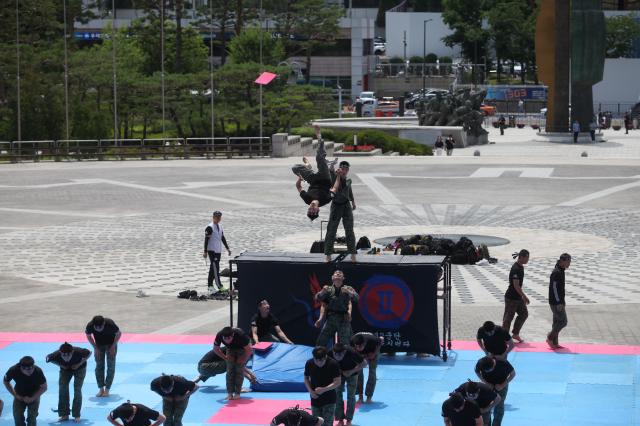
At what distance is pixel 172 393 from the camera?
14.5m

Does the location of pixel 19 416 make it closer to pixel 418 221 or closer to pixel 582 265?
pixel 582 265

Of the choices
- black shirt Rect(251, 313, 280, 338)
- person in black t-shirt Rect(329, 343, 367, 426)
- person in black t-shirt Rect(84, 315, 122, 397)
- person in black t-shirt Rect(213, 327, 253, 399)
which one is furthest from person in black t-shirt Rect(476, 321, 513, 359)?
person in black t-shirt Rect(84, 315, 122, 397)

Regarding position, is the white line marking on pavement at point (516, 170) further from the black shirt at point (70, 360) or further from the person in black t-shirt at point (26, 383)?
the person in black t-shirt at point (26, 383)

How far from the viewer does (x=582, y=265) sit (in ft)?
96.5

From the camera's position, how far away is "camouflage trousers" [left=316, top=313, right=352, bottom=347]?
59.1ft

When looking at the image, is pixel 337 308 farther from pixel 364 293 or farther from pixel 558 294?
pixel 558 294

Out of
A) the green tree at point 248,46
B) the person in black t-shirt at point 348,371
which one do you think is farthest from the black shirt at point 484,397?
the green tree at point 248,46

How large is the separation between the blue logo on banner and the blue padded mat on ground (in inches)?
56.2

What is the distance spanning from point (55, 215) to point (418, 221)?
1260 centimetres

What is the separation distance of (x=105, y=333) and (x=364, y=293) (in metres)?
4.62

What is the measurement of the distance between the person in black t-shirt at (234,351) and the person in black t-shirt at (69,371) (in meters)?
1.99

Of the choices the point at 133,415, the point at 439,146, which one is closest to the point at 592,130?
the point at 439,146

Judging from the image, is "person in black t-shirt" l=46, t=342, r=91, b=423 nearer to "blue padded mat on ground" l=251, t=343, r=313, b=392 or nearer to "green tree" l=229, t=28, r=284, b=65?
"blue padded mat on ground" l=251, t=343, r=313, b=392

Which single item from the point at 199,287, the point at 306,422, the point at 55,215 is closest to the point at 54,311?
the point at 199,287
